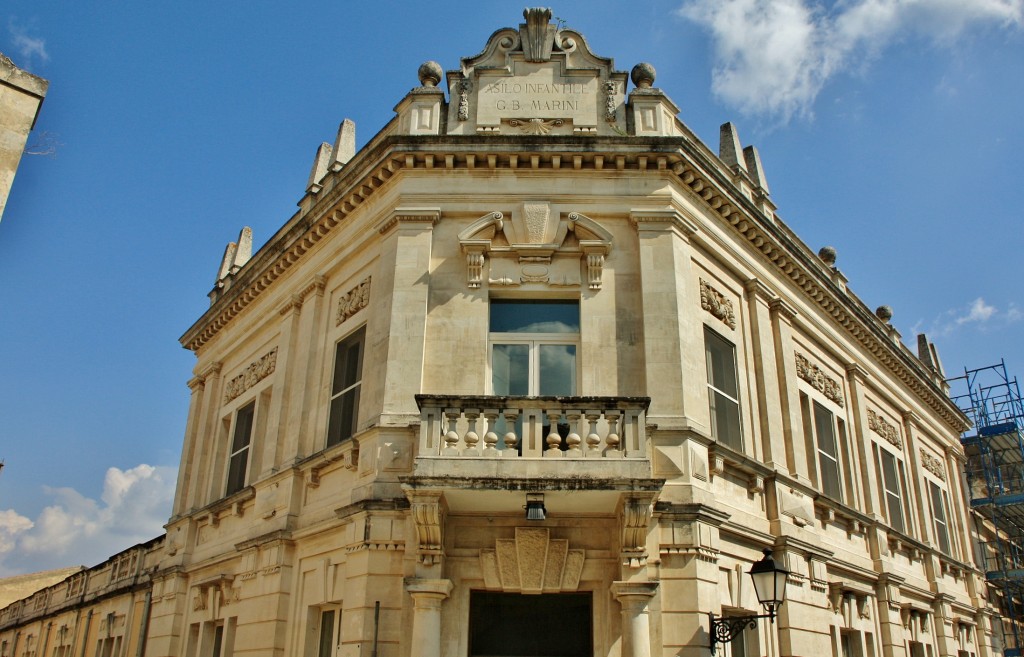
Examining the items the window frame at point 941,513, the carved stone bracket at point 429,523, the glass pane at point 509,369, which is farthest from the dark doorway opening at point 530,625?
the window frame at point 941,513

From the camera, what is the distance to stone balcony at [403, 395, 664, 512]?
10852 millimetres

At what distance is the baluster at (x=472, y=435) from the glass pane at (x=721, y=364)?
16.3 feet

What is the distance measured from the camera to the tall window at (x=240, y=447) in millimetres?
18219

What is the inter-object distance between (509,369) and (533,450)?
236 centimetres

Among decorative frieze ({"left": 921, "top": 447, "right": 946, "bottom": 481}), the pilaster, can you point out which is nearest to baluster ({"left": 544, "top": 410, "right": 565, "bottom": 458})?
the pilaster

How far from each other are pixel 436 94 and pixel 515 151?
81.2 inches

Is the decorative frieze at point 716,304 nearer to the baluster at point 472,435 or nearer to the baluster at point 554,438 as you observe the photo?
the baluster at point 554,438

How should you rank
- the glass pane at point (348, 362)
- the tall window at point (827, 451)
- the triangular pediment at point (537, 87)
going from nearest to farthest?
the triangular pediment at point (537, 87) < the glass pane at point (348, 362) < the tall window at point (827, 451)

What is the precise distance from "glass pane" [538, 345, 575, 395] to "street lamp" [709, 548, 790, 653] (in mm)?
3764

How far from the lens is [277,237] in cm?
1891

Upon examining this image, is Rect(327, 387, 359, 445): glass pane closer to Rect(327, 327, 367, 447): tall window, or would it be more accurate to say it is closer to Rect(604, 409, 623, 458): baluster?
Rect(327, 327, 367, 447): tall window

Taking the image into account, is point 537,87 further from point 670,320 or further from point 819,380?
point 819,380

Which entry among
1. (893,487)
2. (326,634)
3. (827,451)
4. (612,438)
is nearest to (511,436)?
(612,438)

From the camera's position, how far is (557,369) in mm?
13328
